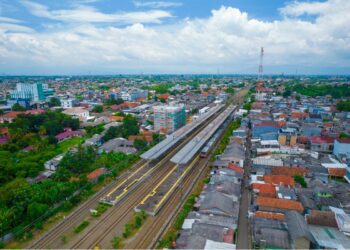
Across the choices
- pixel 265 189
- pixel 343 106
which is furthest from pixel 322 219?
pixel 343 106

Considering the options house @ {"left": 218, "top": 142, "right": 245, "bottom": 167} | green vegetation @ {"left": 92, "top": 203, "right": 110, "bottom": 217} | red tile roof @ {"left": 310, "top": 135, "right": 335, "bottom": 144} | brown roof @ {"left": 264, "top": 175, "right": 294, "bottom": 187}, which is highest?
red tile roof @ {"left": 310, "top": 135, "right": 335, "bottom": 144}

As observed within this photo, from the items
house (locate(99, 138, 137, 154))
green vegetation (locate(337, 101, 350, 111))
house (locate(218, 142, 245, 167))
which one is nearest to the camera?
house (locate(218, 142, 245, 167))

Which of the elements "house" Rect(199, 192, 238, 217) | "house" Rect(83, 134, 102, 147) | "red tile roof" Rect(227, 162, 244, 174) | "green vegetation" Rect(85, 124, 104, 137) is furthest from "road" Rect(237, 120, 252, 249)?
"green vegetation" Rect(85, 124, 104, 137)

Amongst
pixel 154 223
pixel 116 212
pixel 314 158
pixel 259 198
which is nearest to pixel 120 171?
pixel 116 212

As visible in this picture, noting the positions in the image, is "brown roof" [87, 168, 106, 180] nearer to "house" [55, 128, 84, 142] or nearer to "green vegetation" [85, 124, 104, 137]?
"house" [55, 128, 84, 142]

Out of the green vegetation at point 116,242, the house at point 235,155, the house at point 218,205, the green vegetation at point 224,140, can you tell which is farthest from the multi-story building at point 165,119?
the green vegetation at point 116,242

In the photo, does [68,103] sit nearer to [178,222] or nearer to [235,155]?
[235,155]

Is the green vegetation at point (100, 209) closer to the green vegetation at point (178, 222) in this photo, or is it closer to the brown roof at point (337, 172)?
the green vegetation at point (178, 222)
